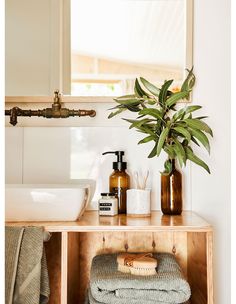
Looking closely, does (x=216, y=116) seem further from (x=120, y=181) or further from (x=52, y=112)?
(x=52, y=112)

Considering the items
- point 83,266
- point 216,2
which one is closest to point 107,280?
point 83,266

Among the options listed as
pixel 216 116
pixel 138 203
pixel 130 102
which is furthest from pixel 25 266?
pixel 216 116

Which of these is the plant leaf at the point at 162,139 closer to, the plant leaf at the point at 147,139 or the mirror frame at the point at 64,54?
the plant leaf at the point at 147,139

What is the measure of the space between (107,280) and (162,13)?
1095 mm

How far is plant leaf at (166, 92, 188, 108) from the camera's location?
4.40 ft

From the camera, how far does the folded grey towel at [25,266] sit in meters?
1.09

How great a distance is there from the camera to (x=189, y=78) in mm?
1499

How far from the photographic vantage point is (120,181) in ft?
Result: 4.88

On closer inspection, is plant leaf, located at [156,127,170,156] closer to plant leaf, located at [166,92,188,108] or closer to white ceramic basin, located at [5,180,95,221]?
plant leaf, located at [166,92,188,108]

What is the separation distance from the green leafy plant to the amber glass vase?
0.03 meters

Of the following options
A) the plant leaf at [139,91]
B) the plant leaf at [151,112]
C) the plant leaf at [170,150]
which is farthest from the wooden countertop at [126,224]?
the plant leaf at [139,91]

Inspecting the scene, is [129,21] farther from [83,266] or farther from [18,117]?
[83,266]

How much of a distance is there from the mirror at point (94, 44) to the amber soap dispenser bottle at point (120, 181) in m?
0.30

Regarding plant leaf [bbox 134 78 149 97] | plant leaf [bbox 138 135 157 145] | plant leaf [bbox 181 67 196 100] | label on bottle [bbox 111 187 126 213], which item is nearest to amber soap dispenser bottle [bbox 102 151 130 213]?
label on bottle [bbox 111 187 126 213]
